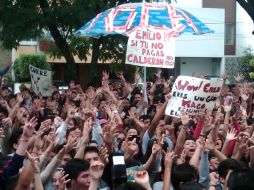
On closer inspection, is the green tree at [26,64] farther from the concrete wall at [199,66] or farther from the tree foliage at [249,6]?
the tree foliage at [249,6]

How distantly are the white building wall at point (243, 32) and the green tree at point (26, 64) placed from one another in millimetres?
17375

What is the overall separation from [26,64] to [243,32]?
19244 mm

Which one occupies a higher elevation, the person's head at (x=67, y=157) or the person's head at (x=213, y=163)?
the person's head at (x=67, y=157)

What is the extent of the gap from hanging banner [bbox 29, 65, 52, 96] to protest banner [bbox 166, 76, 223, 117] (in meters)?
6.13

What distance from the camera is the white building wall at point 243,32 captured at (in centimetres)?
4512

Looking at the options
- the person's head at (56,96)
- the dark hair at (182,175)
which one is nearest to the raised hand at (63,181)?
the dark hair at (182,175)

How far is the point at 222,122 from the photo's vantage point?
9891mm

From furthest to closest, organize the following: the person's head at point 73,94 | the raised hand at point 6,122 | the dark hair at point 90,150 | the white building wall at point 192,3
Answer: the white building wall at point 192,3
the person's head at point 73,94
the raised hand at point 6,122
the dark hair at point 90,150

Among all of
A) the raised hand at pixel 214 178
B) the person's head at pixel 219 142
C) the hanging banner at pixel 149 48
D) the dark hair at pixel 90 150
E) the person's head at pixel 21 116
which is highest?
the hanging banner at pixel 149 48

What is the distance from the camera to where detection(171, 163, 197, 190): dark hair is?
5.99 meters

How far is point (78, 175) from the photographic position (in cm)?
553

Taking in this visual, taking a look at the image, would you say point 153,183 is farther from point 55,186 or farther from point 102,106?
point 102,106

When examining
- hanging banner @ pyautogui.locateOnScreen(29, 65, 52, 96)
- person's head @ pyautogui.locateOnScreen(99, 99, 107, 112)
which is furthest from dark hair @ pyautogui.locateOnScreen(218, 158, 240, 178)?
hanging banner @ pyautogui.locateOnScreen(29, 65, 52, 96)

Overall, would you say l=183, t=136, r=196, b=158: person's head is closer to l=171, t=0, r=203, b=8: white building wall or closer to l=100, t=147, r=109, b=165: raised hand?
l=100, t=147, r=109, b=165: raised hand
